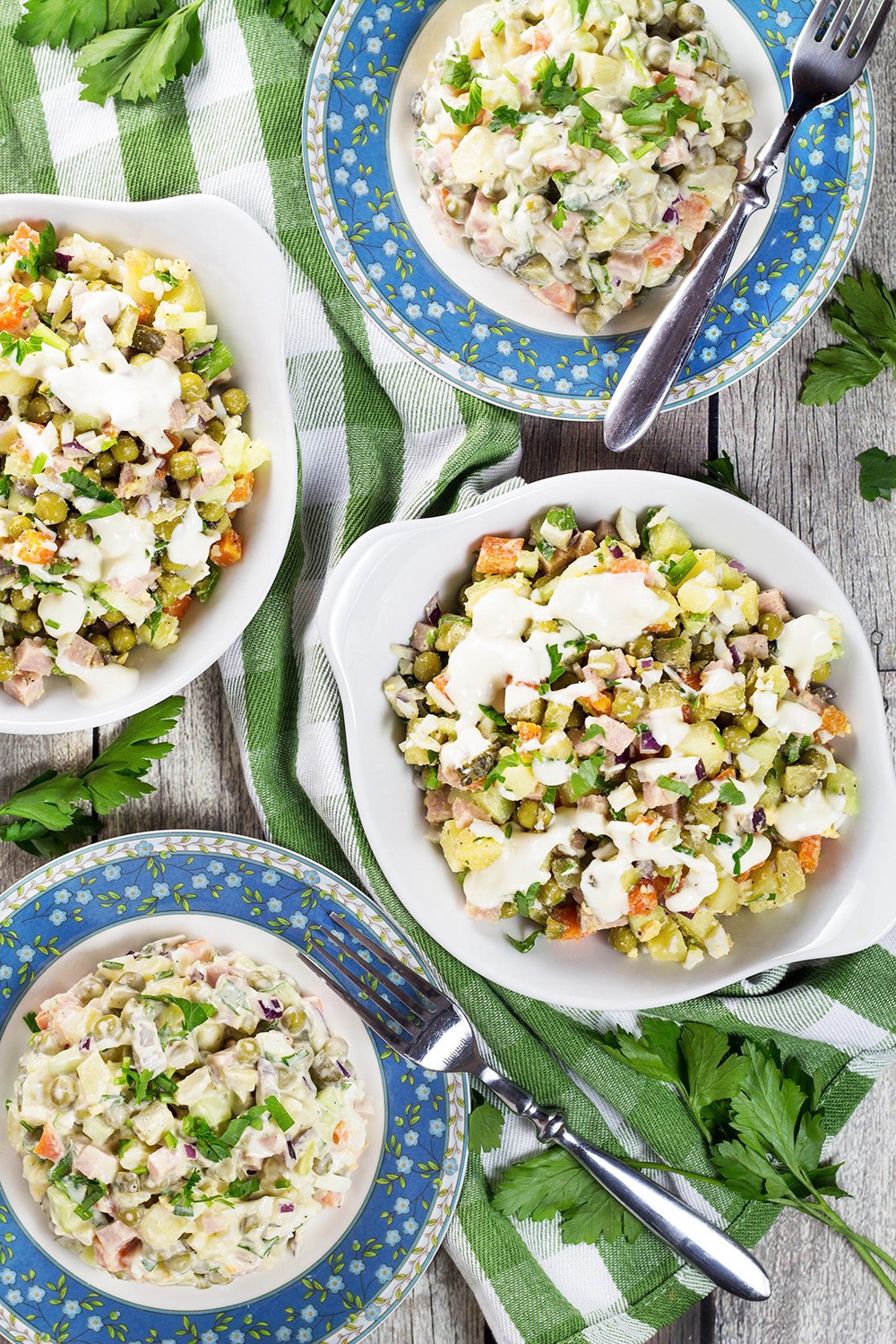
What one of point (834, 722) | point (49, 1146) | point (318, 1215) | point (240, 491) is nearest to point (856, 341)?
point (834, 722)

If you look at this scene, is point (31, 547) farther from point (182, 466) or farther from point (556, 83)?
point (556, 83)

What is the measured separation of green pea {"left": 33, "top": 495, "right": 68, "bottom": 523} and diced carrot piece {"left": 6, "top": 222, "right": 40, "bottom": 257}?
609 mm

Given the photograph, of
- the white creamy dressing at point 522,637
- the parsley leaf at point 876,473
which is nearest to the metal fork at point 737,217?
the white creamy dressing at point 522,637

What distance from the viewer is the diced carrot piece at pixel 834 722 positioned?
280 cm

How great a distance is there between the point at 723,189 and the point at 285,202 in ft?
3.83

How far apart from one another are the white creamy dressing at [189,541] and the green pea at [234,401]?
0.31 metres

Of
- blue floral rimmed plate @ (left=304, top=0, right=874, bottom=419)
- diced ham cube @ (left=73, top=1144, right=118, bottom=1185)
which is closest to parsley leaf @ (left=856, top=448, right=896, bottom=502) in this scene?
blue floral rimmed plate @ (left=304, top=0, right=874, bottom=419)

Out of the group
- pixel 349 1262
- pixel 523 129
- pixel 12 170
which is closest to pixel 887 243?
pixel 523 129

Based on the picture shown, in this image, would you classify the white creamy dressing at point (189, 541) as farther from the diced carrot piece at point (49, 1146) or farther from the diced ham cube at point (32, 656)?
the diced carrot piece at point (49, 1146)

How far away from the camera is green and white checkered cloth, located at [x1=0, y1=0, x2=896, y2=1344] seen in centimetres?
298

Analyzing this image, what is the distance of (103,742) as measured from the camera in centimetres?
326

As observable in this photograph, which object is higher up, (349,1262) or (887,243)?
(887,243)

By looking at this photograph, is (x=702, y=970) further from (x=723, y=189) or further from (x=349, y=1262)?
(x=723, y=189)

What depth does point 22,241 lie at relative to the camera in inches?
105
